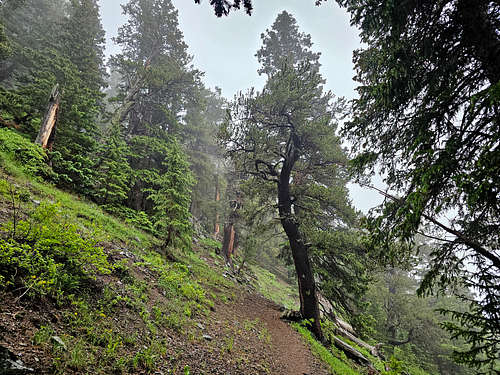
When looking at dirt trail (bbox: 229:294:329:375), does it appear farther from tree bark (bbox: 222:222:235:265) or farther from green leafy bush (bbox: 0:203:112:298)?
tree bark (bbox: 222:222:235:265)

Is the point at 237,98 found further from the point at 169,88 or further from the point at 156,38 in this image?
the point at 156,38

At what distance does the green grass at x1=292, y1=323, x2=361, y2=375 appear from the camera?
6.51m

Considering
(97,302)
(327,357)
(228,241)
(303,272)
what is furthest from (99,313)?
(228,241)

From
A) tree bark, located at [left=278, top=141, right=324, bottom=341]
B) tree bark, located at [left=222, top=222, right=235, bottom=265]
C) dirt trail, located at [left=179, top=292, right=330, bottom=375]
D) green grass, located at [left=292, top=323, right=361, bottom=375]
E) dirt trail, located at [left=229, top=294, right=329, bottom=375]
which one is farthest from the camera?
tree bark, located at [left=222, top=222, right=235, bottom=265]

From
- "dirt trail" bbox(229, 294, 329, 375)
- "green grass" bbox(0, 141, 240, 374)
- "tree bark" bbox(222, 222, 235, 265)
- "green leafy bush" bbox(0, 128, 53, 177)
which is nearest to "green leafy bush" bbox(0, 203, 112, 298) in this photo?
"green grass" bbox(0, 141, 240, 374)

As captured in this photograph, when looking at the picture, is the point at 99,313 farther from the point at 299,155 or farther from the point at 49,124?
the point at 49,124

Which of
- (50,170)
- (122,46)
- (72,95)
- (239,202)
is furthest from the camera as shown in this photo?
(122,46)

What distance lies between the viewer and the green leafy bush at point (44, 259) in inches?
120

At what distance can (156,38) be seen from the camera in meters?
21.8

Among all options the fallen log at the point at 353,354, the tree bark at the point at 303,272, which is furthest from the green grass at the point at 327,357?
the fallen log at the point at 353,354

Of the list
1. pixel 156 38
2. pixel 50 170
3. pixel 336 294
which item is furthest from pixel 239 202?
A: pixel 156 38

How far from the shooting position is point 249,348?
18.4 feet

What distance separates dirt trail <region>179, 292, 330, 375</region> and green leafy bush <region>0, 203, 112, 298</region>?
2.30m

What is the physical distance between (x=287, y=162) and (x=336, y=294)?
5909mm
